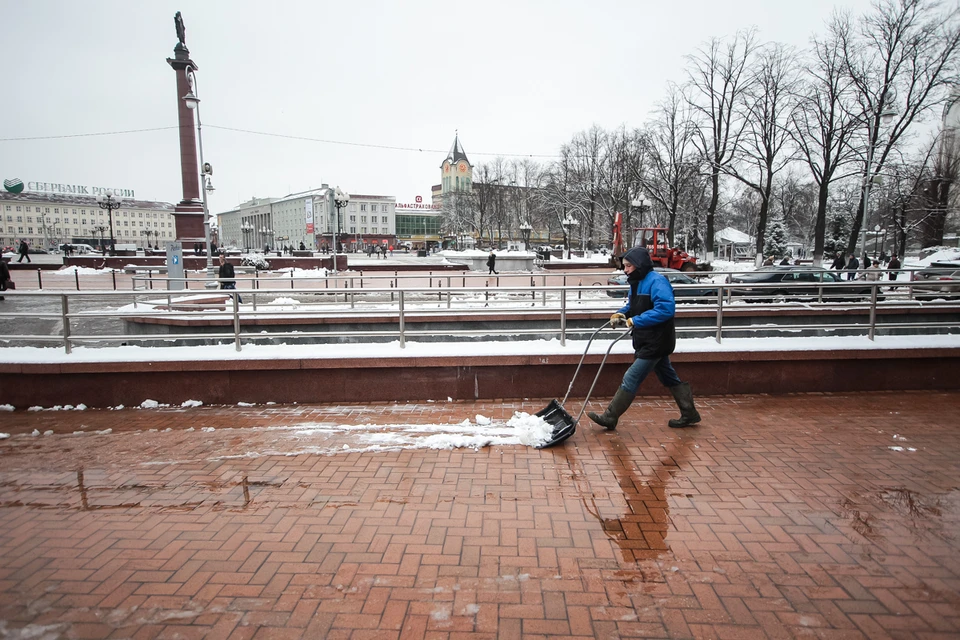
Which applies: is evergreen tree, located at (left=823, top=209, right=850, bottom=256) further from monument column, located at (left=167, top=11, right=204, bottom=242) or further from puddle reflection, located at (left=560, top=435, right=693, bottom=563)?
puddle reflection, located at (left=560, top=435, right=693, bottom=563)

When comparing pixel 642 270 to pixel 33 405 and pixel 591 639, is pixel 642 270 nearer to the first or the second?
pixel 591 639

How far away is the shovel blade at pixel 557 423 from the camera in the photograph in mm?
5609

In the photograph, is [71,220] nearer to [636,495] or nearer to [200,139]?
[200,139]

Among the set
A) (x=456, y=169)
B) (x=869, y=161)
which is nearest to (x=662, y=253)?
(x=869, y=161)

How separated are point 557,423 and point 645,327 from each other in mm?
1354

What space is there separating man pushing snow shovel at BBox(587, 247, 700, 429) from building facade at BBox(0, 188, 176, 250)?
11927 centimetres

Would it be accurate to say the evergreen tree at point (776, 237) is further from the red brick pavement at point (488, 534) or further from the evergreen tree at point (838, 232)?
the red brick pavement at point (488, 534)

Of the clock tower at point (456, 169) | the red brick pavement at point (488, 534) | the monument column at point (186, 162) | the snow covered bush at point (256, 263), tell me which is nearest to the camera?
the red brick pavement at point (488, 534)

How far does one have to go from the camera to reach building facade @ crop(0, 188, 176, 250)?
115m

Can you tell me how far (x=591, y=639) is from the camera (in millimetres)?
2900

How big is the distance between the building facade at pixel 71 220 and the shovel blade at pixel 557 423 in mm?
118904

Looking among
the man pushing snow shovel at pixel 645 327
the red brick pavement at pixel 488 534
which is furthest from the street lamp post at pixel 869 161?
the man pushing snow shovel at pixel 645 327

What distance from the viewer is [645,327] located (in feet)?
18.9

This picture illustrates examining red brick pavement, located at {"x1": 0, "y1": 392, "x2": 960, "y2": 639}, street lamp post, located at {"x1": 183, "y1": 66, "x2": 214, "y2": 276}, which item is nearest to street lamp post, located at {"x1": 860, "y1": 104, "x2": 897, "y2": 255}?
red brick pavement, located at {"x1": 0, "y1": 392, "x2": 960, "y2": 639}
